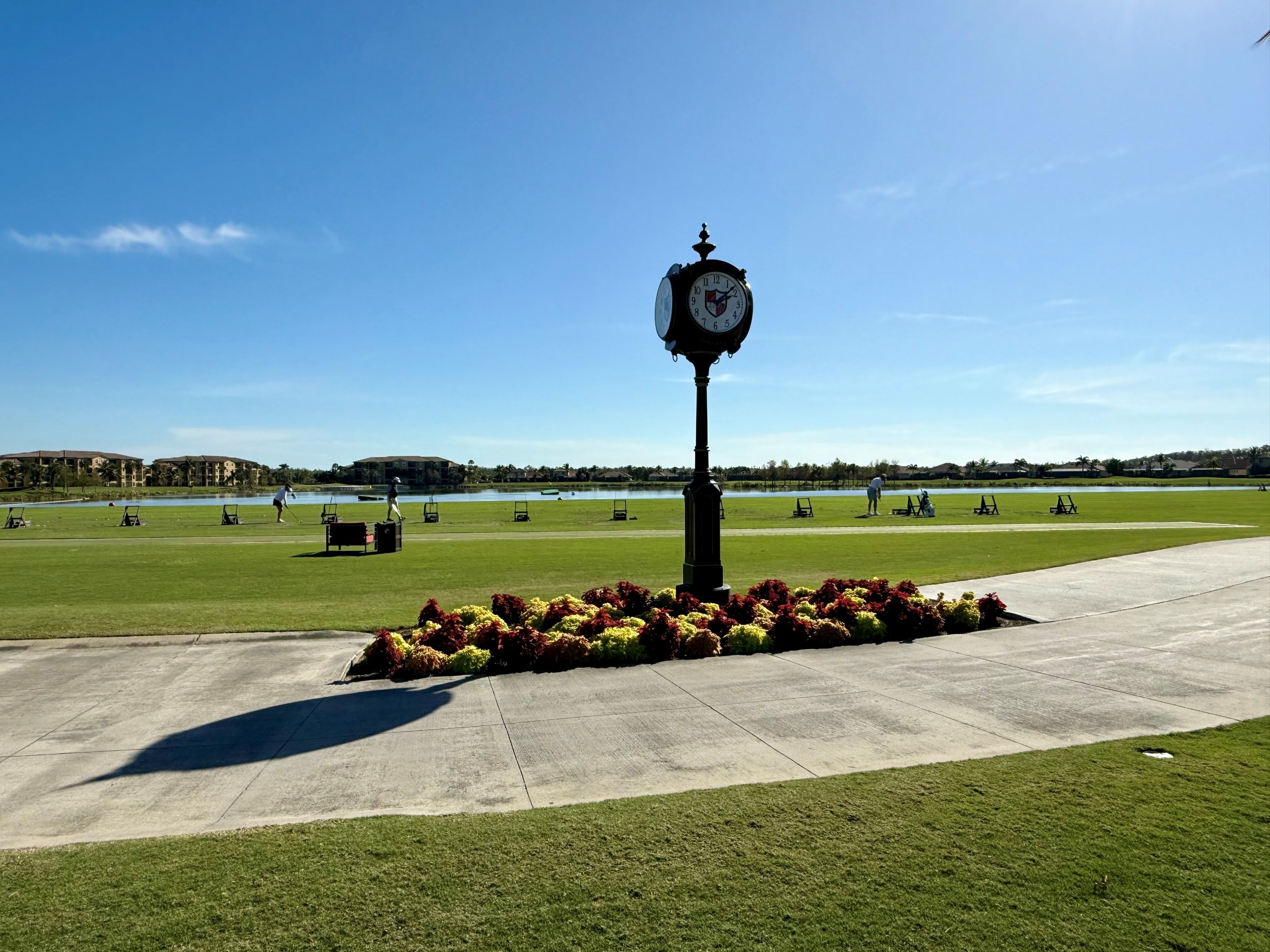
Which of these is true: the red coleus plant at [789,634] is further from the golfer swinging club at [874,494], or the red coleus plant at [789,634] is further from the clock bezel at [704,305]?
the golfer swinging club at [874,494]

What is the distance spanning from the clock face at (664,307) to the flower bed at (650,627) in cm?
437

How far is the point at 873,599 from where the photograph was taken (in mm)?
10930

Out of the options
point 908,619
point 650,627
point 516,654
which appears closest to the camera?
point 516,654

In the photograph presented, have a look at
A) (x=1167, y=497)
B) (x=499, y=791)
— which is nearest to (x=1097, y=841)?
(x=499, y=791)

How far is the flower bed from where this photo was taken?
28.3ft

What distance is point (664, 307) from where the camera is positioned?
39.9 ft

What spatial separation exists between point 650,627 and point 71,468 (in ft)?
678

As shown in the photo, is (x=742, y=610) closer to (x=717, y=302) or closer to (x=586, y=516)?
(x=717, y=302)

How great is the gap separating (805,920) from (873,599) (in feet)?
26.7

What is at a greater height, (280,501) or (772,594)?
(280,501)

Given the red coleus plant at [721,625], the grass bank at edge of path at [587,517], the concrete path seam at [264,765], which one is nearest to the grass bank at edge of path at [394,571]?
the concrete path seam at [264,765]

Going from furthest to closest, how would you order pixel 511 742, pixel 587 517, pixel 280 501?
pixel 587 517 → pixel 280 501 → pixel 511 742

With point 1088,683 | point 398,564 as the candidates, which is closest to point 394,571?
point 398,564

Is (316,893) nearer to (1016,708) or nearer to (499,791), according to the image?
(499,791)
